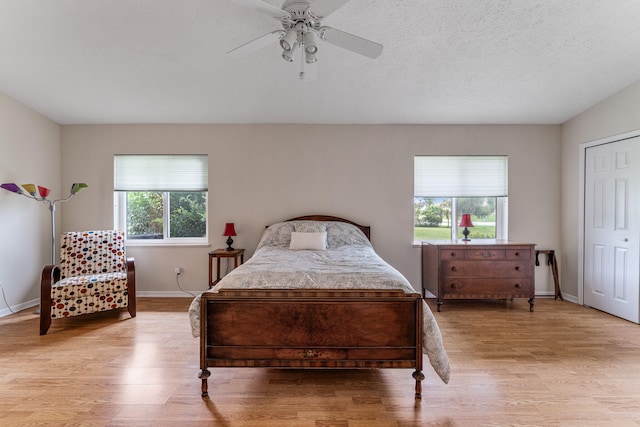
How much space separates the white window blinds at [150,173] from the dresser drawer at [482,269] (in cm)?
337

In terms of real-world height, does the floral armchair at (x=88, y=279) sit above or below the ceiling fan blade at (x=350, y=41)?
below

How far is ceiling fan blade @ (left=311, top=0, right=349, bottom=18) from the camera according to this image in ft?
5.89

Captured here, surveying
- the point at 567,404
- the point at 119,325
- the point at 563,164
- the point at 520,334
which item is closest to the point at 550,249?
the point at 563,164

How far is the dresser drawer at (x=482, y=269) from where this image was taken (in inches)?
155

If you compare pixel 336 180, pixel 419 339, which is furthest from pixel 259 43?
pixel 336 180

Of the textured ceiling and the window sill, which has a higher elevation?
the textured ceiling

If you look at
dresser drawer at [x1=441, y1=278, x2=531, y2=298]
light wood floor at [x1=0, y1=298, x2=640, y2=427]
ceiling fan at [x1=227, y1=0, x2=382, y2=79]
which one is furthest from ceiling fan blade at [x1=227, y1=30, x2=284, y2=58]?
dresser drawer at [x1=441, y1=278, x2=531, y2=298]

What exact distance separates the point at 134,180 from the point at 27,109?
54.8 inches

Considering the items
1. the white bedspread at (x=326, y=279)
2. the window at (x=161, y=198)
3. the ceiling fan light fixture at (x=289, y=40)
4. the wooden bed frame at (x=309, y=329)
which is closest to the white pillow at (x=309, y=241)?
the white bedspread at (x=326, y=279)

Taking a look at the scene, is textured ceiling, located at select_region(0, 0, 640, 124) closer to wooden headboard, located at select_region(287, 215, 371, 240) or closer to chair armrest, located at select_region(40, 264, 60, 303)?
wooden headboard, located at select_region(287, 215, 371, 240)

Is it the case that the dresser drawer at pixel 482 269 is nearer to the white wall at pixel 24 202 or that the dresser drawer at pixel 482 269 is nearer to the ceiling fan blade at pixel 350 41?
the ceiling fan blade at pixel 350 41

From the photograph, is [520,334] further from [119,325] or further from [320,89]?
[119,325]

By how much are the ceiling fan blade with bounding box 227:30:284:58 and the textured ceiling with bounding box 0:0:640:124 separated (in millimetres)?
97

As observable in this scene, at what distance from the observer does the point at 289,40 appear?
81.6 inches
